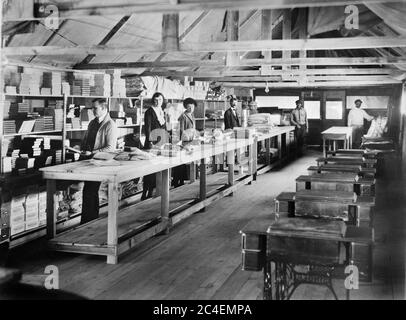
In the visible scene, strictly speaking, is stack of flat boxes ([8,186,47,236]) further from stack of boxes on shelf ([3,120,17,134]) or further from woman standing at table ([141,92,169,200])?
woman standing at table ([141,92,169,200])

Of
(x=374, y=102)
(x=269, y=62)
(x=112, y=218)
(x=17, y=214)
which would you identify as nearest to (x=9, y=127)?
(x=17, y=214)

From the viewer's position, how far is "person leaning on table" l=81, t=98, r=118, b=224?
21.5 feet

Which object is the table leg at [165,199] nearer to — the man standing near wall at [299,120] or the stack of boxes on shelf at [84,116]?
the stack of boxes on shelf at [84,116]

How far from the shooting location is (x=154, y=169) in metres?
6.04

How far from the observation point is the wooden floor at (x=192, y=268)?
446 centimetres

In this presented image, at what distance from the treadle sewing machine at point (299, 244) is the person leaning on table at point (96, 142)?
10.8 ft

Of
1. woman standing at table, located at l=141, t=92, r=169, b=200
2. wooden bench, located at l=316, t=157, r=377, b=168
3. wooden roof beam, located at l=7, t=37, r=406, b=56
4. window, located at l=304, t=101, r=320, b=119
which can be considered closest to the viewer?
wooden roof beam, located at l=7, t=37, r=406, b=56

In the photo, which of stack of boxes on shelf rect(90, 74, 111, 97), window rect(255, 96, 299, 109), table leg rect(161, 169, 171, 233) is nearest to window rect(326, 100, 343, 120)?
window rect(255, 96, 299, 109)

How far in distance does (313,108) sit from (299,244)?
666 inches

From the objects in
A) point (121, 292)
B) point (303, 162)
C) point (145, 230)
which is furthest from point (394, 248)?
point (303, 162)

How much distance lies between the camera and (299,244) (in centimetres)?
351

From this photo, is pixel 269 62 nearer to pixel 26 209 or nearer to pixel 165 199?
pixel 165 199

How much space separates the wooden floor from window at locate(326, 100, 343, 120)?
12.3 m
